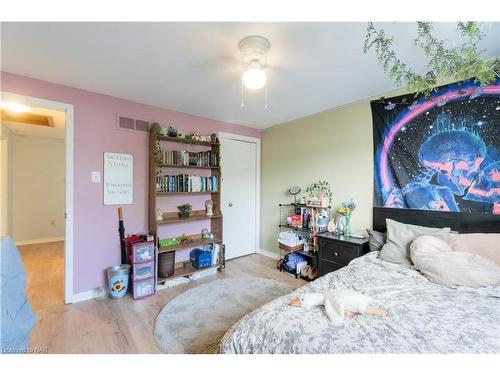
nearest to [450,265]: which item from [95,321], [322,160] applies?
[322,160]

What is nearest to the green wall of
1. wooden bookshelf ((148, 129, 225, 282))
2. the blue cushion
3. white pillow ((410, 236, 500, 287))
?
white pillow ((410, 236, 500, 287))

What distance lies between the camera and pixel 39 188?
185 inches

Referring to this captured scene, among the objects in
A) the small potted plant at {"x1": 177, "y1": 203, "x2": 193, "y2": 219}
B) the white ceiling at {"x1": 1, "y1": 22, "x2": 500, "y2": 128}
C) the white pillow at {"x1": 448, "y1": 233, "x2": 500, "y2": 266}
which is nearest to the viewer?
the white ceiling at {"x1": 1, "y1": 22, "x2": 500, "y2": 128}

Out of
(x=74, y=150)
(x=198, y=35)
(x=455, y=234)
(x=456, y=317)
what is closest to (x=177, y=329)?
(x=456, y=317)

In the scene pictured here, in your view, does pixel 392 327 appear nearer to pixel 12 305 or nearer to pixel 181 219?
pixel 12 305

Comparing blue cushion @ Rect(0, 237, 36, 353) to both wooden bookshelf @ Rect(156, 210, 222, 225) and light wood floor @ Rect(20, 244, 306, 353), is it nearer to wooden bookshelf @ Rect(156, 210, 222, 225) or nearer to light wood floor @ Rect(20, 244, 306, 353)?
light wood floor @ Rect(20, 244, 306, 353)

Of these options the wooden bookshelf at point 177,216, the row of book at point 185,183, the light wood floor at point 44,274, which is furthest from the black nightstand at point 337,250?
the light wood floor at point 44,274

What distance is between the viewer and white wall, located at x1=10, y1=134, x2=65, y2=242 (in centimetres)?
444

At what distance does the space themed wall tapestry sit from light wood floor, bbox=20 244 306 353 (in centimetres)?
171

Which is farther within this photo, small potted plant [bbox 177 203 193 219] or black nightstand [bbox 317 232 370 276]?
small potted plant [bbox 177 203 193 219]

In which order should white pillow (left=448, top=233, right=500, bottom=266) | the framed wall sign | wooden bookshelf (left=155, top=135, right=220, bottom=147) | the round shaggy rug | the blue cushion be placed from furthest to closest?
wooden bookshelf (left=155, top=135, right=220, bottom=147)
the framed wall sign
the round shaggy rug
white pillow (left=448, top=233, right=500, bottom=266)
the blue cushion

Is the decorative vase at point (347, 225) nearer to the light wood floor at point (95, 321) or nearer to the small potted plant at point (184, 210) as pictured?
the light wood floor at point (95, 321)

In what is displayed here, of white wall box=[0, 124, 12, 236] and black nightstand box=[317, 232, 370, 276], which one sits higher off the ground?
white wall box=[0, 124, 12, 236]
